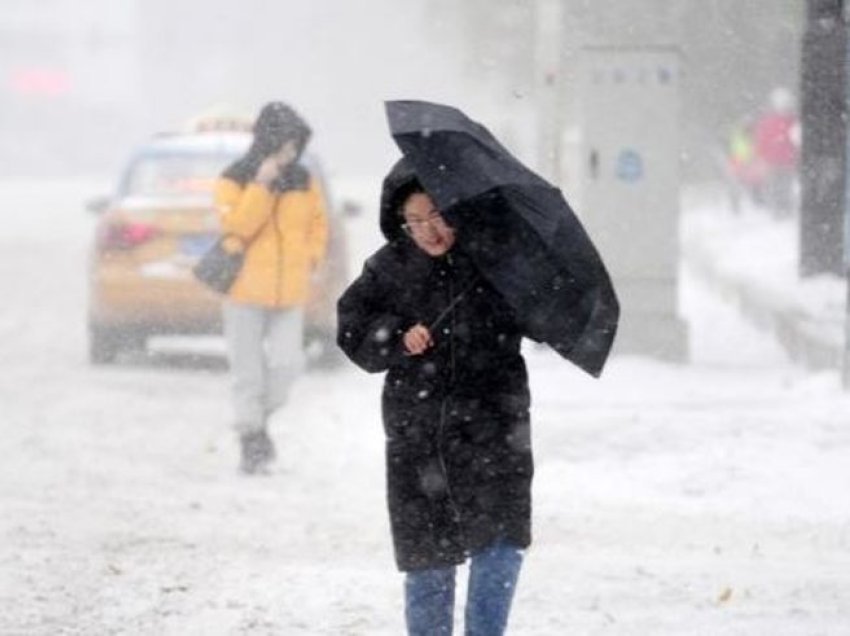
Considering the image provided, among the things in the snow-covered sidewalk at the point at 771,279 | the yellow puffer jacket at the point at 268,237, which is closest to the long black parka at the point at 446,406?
the yellow puffer jacket at the point at 268,237

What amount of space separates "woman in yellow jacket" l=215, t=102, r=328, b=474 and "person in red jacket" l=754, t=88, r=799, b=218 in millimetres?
16347

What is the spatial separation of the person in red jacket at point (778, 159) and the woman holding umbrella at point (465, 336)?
20.9 metres

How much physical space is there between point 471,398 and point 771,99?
2510 cm

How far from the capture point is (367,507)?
9914 millimetres

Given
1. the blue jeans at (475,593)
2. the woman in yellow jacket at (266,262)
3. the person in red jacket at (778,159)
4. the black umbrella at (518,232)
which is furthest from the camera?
the person in red jacket at (778,159)

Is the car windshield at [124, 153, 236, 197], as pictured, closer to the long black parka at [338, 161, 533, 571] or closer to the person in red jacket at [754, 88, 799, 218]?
the long black parka at [338, 161, 533, 571]

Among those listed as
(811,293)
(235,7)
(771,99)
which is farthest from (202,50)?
(811,293)

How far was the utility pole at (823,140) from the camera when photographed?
16359 mm

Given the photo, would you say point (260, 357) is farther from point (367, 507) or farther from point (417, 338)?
point (417, 338)

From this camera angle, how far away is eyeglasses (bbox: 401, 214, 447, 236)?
5.90m

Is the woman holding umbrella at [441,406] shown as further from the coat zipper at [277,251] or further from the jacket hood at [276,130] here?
the coat zipper at [277,251]

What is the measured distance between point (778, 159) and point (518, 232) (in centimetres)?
2132

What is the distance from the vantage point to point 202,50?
10744cm

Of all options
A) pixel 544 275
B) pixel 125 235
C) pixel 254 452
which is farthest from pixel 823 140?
pixel 544 275
